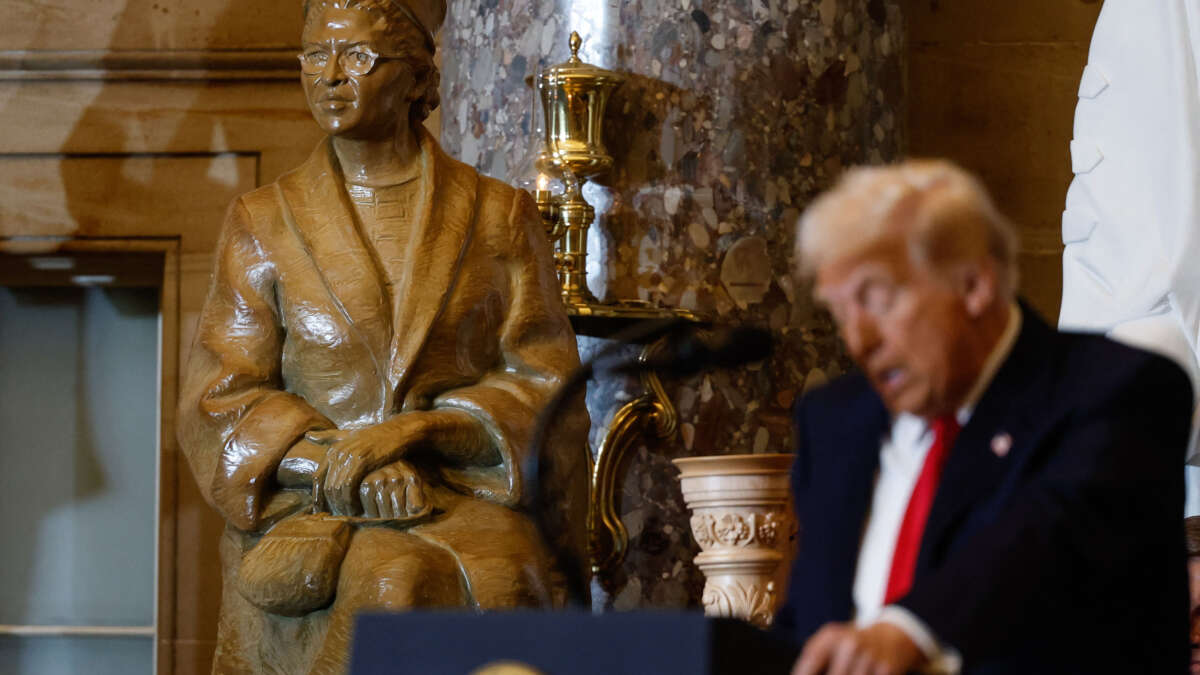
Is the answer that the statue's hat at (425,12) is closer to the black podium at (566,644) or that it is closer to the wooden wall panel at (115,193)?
the wooden wall panel at (115,193)

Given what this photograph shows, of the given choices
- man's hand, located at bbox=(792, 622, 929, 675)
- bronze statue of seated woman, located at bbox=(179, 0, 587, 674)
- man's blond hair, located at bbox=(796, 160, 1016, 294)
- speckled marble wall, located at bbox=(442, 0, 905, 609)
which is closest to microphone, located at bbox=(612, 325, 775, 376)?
man's blond hair, located at bbox=(796, 160, 1016, 294)

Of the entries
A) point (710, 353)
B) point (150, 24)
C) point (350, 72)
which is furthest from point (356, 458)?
point (150, 24)

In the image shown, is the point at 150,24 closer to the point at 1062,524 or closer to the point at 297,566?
the point at 297,566

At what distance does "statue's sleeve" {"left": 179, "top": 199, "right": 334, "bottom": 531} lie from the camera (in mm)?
3801

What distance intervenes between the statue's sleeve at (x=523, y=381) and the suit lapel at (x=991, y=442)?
201cm

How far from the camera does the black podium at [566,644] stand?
70.6 inches

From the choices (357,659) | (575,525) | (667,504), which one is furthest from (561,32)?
(357,659)

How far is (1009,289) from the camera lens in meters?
1.84

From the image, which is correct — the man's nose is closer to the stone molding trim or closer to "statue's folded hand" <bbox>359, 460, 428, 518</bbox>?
"statue's folded hand" <bbox>359, 460, 428, 518</bbox>

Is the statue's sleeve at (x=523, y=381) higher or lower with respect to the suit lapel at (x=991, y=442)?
lower

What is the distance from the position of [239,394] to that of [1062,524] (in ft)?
7.97

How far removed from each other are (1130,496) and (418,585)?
2002 millimetres

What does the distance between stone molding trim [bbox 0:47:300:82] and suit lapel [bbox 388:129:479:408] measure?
1759 mm

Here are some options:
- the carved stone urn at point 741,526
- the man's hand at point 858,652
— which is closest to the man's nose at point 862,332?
the man's hand at point 858,652
